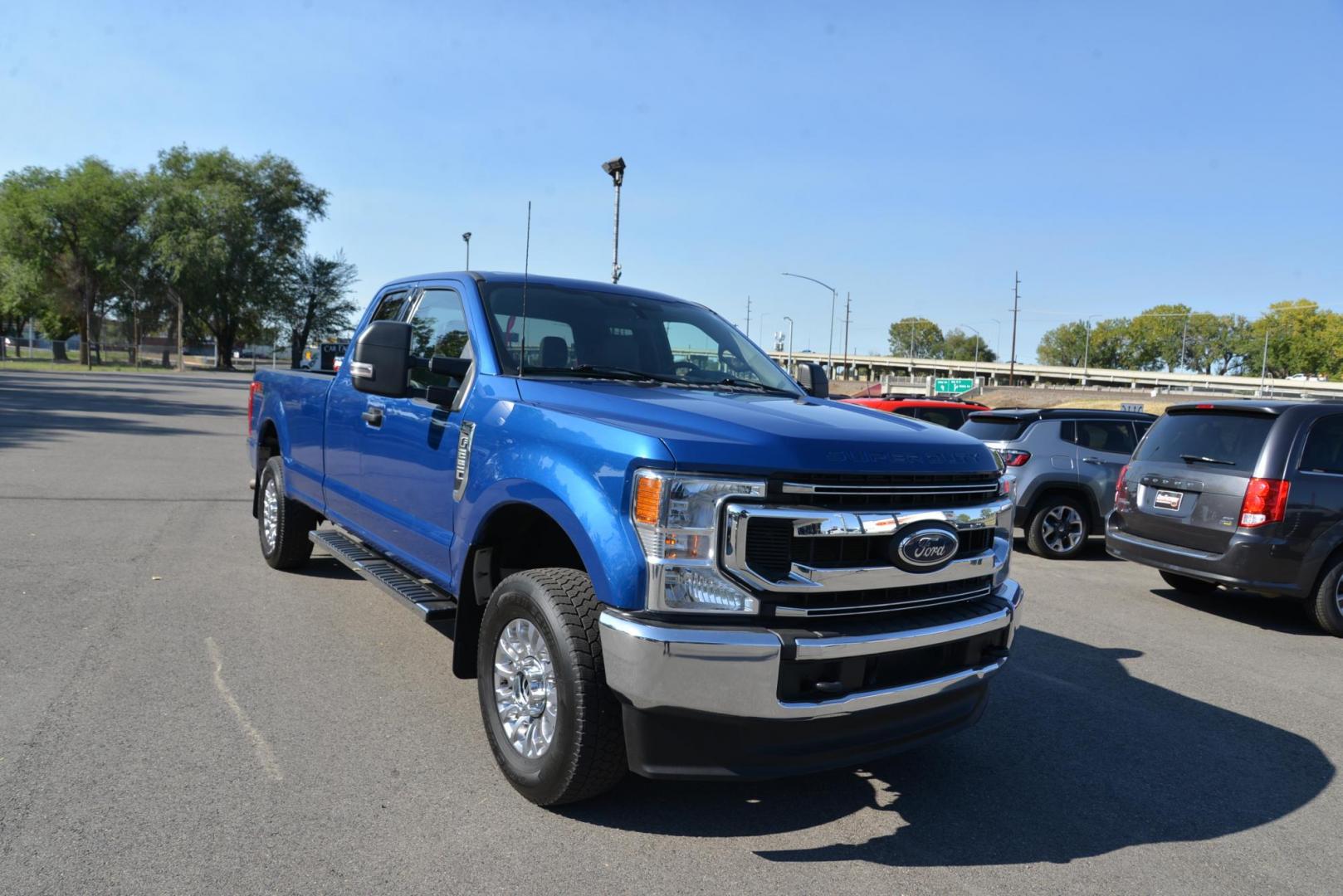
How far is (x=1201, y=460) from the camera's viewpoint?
7594 millimetres

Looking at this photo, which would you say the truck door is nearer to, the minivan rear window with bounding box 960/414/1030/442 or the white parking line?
the minivan rear window with bounding box 960/414/1030/442

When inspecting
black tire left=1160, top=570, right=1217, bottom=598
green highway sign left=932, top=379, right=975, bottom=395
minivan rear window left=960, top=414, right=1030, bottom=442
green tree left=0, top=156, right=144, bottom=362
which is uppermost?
green tree left=0, top=156, right=144, bottom=362

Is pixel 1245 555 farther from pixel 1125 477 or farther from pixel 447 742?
pixel 447 742

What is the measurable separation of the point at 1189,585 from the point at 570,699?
7430 mm

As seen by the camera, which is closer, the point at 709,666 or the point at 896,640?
the point at 709,666

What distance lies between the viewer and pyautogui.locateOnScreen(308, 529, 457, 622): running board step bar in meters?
4.33

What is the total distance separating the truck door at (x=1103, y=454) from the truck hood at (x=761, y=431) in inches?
279

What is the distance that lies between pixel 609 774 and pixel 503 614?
2.46 feet

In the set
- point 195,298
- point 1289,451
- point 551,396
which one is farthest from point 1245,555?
point 195,298

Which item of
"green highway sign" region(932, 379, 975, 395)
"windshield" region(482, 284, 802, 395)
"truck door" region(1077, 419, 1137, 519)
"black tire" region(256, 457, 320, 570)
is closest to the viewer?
"windshield" region(482, 284, 802, 395)

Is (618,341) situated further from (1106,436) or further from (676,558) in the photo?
(1106,436)

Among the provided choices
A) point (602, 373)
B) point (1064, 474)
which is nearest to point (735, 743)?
point (602, 373)

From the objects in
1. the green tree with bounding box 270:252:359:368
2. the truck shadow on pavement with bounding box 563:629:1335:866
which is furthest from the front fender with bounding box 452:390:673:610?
the green tree with bounding box 270:252:359:368

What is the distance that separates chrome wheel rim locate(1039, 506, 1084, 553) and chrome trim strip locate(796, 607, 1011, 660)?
24.1 feet
